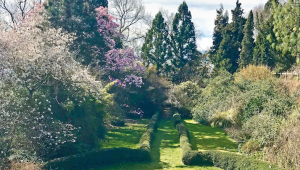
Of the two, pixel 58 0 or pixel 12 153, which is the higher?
pixel 58 0

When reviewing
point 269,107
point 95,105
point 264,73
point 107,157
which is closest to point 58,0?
point 95,105

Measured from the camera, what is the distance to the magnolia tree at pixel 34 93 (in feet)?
28.3

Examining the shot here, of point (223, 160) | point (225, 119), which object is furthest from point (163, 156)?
point (225, 119)

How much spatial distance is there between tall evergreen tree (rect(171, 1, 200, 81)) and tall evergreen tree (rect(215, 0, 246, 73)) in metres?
4.77

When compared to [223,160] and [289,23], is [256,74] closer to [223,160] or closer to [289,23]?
[289,23]

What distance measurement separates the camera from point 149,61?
3378cm

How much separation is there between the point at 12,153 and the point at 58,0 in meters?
11.6

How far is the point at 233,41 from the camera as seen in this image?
29.7 metres

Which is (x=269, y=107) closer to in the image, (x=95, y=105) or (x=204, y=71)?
(x=95, y=105)

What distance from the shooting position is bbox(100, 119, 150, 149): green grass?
13.6 m

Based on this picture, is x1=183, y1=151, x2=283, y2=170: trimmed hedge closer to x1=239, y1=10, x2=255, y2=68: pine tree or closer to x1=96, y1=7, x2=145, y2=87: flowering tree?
x1=96, y1=7, x2=145, y2=87: flowering tree

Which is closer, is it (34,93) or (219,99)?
(34,93)

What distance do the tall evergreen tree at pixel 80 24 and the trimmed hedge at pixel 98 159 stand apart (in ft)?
25.0

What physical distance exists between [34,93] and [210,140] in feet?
31.4
